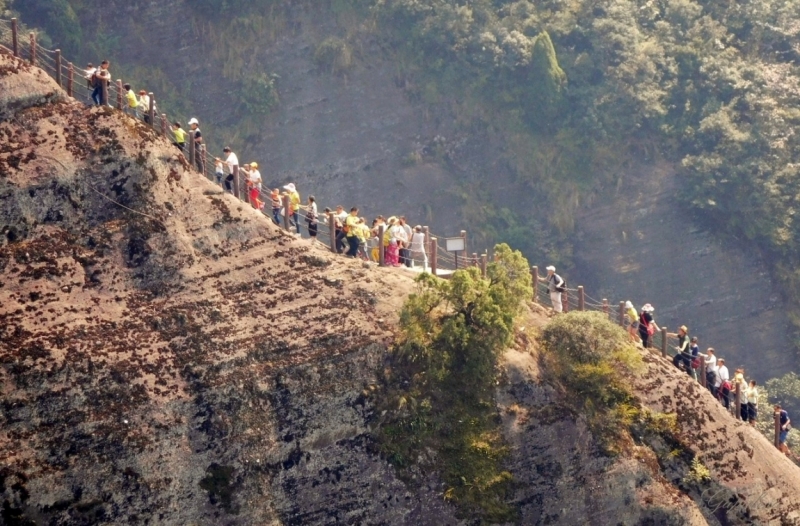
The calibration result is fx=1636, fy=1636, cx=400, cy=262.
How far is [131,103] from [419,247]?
8.69 metres

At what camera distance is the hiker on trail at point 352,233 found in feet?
144

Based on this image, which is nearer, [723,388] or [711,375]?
[723,388]

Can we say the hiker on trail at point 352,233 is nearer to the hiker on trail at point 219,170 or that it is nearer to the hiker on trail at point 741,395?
the hiker on trail at point 219,170

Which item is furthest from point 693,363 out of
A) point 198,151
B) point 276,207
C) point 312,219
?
point 198,151

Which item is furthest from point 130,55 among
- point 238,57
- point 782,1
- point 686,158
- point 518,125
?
point 782,1

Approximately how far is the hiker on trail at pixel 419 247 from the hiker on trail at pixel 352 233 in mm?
1703

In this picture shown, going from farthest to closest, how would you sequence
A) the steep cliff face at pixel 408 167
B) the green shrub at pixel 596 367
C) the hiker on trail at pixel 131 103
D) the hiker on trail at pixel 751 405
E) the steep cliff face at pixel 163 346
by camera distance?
the steep cliff face at pixel 408 167 → the hiker on trail at pixel 751 405 → the hiker on trail at pixel 131 103 → the green shrub at pixel 596 367 → the steep cliff face at pixel 163 346

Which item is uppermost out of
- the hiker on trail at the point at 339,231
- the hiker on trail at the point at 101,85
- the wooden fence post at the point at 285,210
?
the hiker on trail at the point at 101,85

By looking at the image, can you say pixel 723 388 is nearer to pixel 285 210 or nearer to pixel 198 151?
pixel 285 210

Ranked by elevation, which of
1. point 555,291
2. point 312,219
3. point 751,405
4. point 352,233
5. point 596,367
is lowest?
point 751,405

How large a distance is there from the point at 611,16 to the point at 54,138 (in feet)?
119

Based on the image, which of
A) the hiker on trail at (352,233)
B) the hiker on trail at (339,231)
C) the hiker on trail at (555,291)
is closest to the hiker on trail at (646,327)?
the hiker on trail at (555,291)

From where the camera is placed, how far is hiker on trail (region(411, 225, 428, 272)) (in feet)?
147

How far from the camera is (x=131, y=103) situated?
43.3 m
